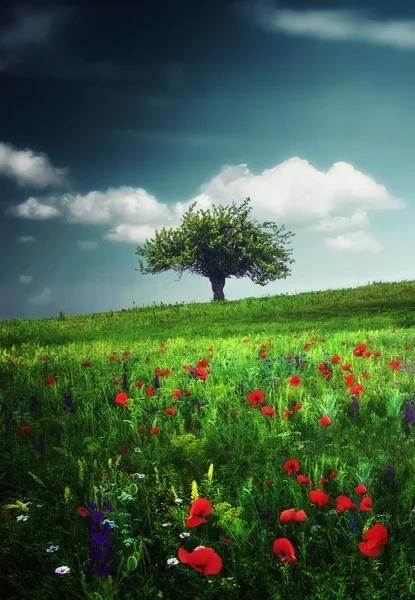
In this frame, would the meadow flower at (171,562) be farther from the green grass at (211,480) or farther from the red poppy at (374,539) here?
the red poppy at (374,539)

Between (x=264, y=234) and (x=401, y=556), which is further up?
(x=264, y=234)

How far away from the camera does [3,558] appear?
272 cm

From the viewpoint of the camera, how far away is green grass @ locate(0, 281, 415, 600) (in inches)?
95.8

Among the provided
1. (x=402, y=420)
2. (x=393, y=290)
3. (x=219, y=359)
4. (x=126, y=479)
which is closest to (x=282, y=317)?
A: (x=393, y=290)

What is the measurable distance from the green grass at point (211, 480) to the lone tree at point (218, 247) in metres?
33.3

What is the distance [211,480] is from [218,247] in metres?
37.9

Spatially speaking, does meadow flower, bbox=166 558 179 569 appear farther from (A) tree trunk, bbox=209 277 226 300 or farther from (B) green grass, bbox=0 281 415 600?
(A) tree trunk, bbox=209 277 226 300

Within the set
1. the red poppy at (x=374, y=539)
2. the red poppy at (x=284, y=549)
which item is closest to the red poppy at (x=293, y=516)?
the red poppy at (x=284, y=549)

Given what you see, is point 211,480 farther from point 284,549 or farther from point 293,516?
point 284,549

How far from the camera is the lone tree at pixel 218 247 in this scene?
4034 centimetres

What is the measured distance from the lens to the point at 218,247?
40.5m

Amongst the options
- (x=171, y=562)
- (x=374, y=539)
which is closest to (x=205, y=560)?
(x=171, y=562)

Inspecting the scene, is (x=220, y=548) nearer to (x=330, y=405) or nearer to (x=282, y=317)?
(x=330, y=405)

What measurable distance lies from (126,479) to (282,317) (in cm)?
1871
